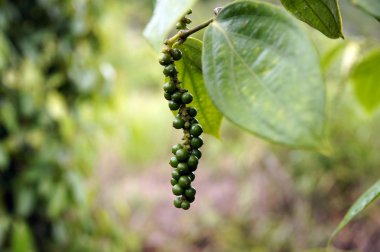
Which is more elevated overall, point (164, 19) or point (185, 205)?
point (164, 19)

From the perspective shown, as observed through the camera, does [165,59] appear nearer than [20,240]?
Yes

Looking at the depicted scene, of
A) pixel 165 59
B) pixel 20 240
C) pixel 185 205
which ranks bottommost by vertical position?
pixel 20 240

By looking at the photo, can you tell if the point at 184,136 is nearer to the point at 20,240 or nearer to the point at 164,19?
the point at 164,19

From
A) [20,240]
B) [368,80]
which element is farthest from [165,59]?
[20,240]

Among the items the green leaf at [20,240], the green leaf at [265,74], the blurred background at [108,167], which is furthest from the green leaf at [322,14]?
the green leaf at [20,240]

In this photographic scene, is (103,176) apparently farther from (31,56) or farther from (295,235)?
(31,56)

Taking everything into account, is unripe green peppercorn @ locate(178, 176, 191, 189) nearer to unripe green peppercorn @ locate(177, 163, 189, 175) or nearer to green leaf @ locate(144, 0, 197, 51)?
unripe green peppercorn @ locate(177, 163, 189, 175)
